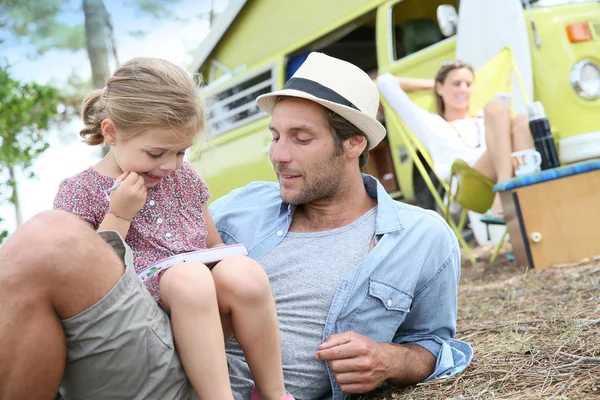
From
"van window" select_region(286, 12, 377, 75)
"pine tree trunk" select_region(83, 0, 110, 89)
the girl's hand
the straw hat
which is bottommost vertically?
the girl's hand

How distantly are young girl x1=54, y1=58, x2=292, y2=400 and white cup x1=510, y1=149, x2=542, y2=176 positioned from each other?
2891 mm

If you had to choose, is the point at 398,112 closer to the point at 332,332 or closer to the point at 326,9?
the point at 326,9

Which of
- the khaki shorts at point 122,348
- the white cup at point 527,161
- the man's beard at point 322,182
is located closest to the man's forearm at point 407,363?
the man's beard at point 322,182

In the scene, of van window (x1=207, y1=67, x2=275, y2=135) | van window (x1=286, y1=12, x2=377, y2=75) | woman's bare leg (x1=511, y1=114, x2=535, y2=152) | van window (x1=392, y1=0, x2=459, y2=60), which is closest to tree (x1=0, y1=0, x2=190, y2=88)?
van window (x1=207, y1=67, x2=275, y2=135)

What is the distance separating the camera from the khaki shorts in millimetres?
1678

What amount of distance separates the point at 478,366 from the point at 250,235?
34.8 inches

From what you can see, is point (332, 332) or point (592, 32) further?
point (592, 32)

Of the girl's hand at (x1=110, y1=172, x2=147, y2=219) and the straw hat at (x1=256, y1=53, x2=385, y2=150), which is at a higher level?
the straw hat at (x1=256, y1=53, x2=385, y2=150)

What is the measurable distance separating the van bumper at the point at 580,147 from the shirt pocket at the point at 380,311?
2894 mm

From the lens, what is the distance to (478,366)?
2.47 m

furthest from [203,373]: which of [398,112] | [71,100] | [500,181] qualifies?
[71,100]

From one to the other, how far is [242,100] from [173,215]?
5.63 m

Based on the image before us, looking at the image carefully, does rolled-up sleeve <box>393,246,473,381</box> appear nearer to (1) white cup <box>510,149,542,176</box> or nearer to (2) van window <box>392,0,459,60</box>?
(1) white cup <box>510,149,542,176</box>

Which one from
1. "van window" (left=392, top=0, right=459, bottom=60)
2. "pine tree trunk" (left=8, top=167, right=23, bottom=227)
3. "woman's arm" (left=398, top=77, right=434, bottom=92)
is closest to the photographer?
"woman's arm" (left=398, top=77, right=434, bottom=92)
